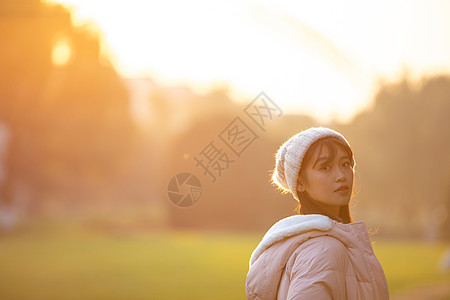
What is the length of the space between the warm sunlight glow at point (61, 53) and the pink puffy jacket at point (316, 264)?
26201mm

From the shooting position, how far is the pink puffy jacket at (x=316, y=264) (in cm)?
189

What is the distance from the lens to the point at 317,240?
6.52 ft

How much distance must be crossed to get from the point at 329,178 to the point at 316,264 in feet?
1.34

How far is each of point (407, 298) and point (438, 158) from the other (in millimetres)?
18835

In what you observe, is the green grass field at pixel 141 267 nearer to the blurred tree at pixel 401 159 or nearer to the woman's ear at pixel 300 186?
the blurred tree at pixel 401 159

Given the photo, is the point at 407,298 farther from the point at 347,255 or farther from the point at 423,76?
the point at 423,76

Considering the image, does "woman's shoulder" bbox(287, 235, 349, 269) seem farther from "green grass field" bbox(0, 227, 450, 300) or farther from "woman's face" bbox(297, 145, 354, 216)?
"green grass field" bbox(0, 227, 450, 300)

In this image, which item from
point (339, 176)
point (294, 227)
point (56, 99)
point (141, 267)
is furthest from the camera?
point (56, 99)

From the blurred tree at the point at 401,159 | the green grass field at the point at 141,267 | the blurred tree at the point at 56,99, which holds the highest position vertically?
the blurred tree at the point at 56,99

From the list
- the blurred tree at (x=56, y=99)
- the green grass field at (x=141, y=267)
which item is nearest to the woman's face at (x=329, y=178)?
the green grass field at (x=141, y=267)

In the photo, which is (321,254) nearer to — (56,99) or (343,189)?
(343,189)

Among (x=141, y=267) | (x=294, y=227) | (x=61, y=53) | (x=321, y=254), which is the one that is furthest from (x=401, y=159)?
(x=321, y=254)

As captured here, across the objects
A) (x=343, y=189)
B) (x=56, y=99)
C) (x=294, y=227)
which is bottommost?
(x=294, y=227)

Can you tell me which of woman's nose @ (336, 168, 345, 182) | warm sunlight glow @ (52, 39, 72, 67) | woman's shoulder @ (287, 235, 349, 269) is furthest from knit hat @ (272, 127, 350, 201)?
warm sunlight glow @ (52, 39, 72, 67)
